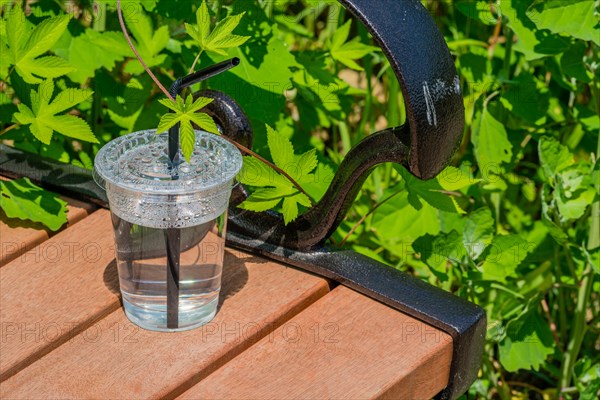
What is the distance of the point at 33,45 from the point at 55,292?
0.42 metres

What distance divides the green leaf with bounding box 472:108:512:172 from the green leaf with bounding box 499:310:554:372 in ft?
1.09

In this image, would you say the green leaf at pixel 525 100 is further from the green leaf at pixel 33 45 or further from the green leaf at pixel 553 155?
the green leaf at pixel 33 45

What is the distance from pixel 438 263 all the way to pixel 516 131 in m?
0.65

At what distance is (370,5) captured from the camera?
124 cm

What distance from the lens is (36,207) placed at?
159cm

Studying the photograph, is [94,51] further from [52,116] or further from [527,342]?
[527,342]

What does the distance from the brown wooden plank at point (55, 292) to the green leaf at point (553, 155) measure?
2.91 feet

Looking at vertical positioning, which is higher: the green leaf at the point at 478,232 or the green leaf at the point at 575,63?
the green leaf at the point at 575,63

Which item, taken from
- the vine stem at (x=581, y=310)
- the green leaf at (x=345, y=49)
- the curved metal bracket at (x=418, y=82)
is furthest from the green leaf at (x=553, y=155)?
the curved metal bracket at (x=418, y=82)

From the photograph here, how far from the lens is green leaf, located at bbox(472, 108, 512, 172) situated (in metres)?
2.17

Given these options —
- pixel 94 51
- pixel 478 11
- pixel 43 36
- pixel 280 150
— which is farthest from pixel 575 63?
pixel 43 36

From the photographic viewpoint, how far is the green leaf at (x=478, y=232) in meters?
1.85

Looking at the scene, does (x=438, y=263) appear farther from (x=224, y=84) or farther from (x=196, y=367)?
(x=196, y=367)

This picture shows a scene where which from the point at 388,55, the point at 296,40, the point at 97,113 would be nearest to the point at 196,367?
the point at 388,55
